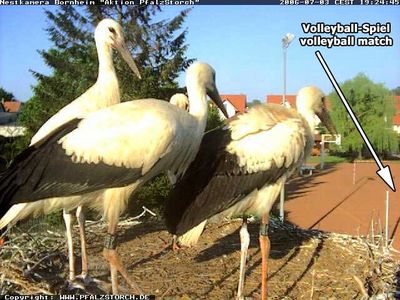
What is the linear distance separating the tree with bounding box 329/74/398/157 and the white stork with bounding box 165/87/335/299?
6.88 meters

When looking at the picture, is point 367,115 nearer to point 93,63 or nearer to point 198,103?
point 93,63

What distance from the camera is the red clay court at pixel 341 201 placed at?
8656 mm

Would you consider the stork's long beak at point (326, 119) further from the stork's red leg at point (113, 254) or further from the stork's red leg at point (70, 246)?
the stork's red leg at point (70, 246)

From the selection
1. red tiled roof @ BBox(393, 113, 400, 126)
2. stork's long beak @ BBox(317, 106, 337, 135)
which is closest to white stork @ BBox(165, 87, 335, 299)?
stork's long beak @ BBox(317, 106, 337, 135)

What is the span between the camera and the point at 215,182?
2705 millimetres

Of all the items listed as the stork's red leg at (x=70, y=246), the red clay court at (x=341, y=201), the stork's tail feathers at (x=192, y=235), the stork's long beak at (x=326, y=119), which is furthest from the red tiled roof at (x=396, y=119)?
the stork's red leg at (x=70, y=246)

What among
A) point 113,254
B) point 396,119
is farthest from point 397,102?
point 113,254

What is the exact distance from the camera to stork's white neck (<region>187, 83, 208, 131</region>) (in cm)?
249

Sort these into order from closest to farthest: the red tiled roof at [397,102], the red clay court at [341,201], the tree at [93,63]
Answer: the tree at [93,63] < the red clay court at [341,201] < the red tiled roof at [397,102]

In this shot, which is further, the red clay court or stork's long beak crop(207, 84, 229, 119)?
the red clay court

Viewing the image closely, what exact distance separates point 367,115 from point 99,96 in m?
11.5

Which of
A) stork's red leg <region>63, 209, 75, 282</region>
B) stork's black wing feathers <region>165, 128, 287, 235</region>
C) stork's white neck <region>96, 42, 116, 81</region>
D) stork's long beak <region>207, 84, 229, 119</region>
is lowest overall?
stork's red leg <region>63, 209, 75, 282</region>

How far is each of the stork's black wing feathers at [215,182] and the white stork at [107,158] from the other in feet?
0.85

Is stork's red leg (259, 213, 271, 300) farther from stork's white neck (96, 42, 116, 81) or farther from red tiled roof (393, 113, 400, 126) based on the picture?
red tiled roof (393, 113, 400, 126)
